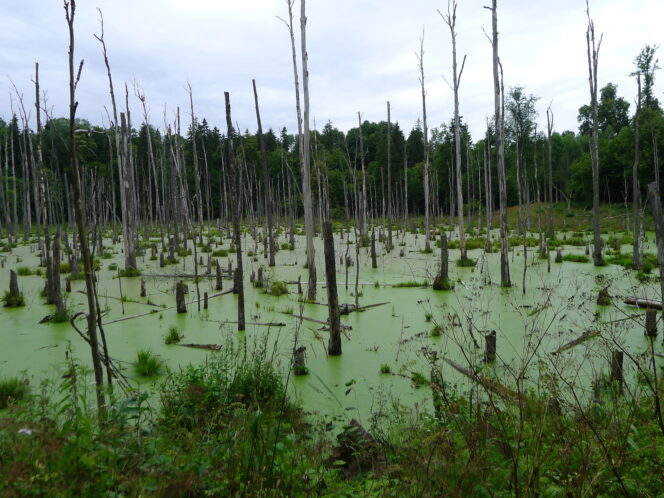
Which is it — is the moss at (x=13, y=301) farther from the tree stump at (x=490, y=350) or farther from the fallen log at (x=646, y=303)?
the fallen log at (x=646, y=303)

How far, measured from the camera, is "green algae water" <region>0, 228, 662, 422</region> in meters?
4.25

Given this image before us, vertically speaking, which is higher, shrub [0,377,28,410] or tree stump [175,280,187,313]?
tree stump [175,280,187,313]

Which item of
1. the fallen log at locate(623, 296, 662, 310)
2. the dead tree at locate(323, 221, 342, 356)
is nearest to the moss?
the dead tree at locate(323, 221, 342, 356)

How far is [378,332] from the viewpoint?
6.50 metres

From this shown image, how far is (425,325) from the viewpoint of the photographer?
680 cm

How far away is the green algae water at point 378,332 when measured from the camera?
4.25m

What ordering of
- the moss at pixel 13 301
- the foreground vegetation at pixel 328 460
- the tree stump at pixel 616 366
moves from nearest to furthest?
the foreground vegetation at pixel 328 460 → the tree stump at pixel 616 366 → the moss at pixel 13 301

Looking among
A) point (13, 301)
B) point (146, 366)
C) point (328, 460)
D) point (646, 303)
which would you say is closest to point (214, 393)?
point (328, 460)

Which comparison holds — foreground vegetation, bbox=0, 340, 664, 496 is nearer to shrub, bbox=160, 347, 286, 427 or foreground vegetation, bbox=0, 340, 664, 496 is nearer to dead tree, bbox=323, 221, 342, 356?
shrub, bbox=160, 347, 286, 427

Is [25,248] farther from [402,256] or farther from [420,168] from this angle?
[420,168]

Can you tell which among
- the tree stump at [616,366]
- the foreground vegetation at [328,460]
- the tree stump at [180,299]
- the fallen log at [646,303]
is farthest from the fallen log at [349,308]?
the foreground vegetation at [328,460]

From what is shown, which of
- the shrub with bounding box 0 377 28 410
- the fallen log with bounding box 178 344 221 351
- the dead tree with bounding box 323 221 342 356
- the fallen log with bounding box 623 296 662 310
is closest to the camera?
the shrub with bounding box 0 377 28 410

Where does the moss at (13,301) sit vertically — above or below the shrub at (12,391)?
above

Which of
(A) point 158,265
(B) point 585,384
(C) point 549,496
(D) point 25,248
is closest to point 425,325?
(B) point 585,384
